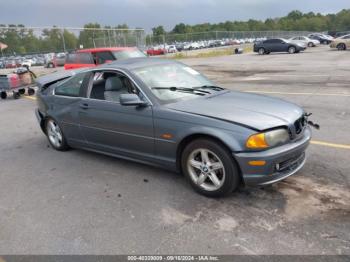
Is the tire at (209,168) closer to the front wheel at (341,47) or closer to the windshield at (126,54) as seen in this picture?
the windshield at (126,54)

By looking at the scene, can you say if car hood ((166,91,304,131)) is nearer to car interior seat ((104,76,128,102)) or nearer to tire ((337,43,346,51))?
car interior seat ((104,76,128,102))

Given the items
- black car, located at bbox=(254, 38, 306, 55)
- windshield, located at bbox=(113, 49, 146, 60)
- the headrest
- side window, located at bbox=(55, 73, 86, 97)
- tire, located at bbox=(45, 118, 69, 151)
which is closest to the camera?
the headrest

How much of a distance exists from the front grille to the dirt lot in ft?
2.20

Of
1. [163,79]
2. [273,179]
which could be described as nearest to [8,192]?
[163,79]

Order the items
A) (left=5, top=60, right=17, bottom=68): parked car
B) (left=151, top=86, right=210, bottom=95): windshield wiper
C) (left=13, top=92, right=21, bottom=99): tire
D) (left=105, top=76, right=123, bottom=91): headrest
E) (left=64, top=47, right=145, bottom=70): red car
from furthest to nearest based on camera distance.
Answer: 1. (left=5, top=60, right=17, bottom=68): parked car
2. (left=64, top=47, right=145, bottom=70): red car
3. (left=13, top=92, right=21, bottom=99): tire
4. (left=105, top=76, right=123, bottom=91): headrest
5. (left=151, top=86, right=210, bottom=95): windshield wiper

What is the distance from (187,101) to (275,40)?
33.0 metres

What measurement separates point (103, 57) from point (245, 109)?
11.2m

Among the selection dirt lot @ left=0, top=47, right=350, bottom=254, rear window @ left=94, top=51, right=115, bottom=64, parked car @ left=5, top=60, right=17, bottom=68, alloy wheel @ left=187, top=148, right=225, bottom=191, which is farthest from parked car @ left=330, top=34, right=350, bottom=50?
alloy wheel @ left=187, top=148, right=225, bottom=191

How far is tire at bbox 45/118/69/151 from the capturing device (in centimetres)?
604

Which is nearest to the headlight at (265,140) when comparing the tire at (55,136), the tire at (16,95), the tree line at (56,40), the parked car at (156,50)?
the tire at (55,136)

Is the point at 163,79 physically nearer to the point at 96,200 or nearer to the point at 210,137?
the point at 210,137

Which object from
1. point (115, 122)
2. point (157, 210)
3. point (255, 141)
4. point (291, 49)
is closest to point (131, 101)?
point (115, 122)

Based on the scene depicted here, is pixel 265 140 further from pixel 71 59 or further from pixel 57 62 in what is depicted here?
pixel 57 62

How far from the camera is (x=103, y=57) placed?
564 inches
